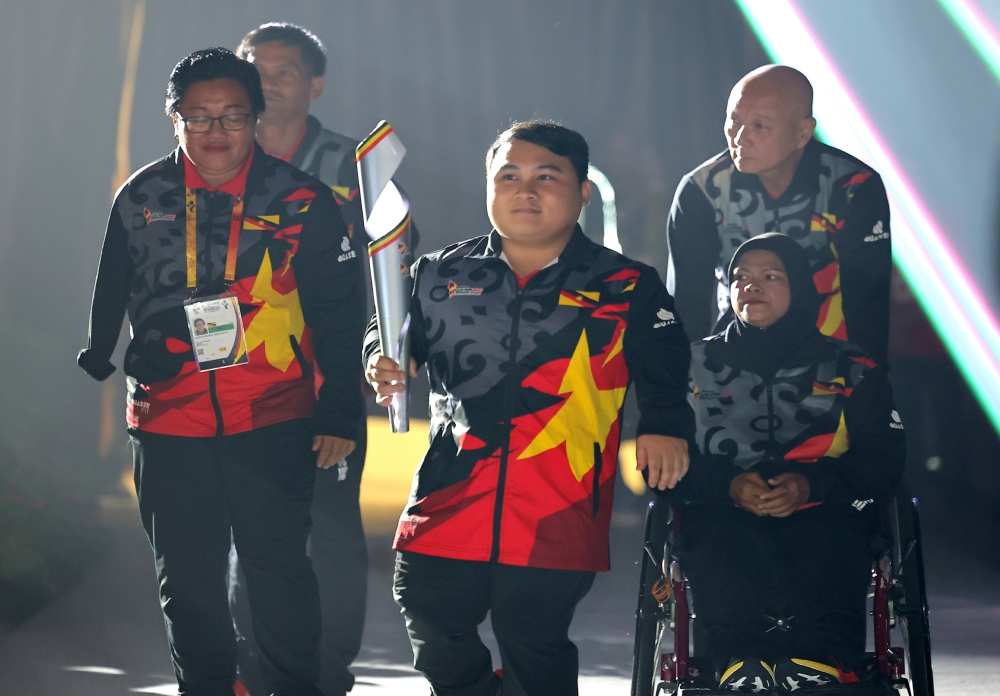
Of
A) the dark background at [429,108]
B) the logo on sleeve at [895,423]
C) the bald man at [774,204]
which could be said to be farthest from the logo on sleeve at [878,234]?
the dark background at [429,108]

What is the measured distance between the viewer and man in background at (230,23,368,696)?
10.6 ft

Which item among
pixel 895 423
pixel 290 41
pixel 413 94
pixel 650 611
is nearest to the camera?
pixel 650 611

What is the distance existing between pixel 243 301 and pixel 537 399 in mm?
723

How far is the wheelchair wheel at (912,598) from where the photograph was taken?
250 centimetres

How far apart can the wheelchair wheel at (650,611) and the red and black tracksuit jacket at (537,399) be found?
232 mm

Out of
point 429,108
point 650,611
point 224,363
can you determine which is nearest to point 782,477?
point 650,611

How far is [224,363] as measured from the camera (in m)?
2.71

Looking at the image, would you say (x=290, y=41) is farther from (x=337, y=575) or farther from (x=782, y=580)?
(x=782, y=580)

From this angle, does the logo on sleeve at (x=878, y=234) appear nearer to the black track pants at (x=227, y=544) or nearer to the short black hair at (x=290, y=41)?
the black track pants at (x=227, y=544)

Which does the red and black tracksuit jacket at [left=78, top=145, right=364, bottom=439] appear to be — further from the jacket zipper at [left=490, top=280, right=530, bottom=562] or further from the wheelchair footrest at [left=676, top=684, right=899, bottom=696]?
the wheelchair footrest at [left=676, top=684, right=899, bottom=696]

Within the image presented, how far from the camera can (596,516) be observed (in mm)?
2418

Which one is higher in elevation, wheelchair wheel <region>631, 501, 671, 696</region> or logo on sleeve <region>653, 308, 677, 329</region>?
logo on sleeve <region>653, 308, 677, 329</region>

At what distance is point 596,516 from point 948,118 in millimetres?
4161

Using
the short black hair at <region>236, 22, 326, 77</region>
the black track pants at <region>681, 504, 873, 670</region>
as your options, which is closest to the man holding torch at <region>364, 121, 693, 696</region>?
the black track pants at <region>681, 504, 873, 670</region>
